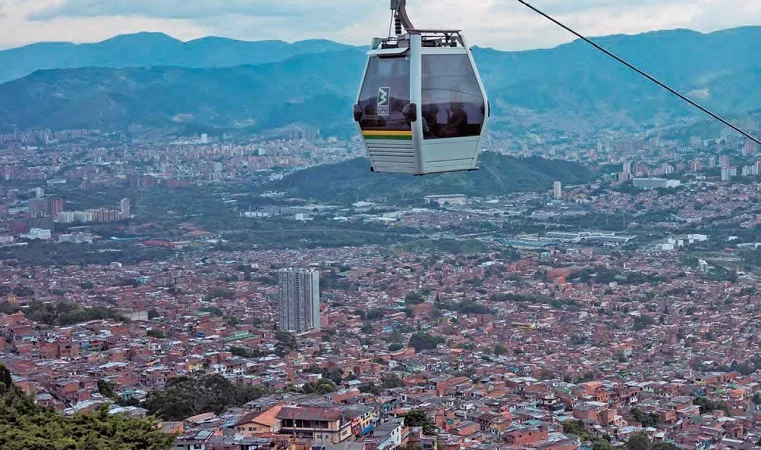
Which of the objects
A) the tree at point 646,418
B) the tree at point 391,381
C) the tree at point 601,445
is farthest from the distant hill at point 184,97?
the tree at point 601,445

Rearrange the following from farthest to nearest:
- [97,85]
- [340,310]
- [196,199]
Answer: [97,85] < [196,199] < [340,310]

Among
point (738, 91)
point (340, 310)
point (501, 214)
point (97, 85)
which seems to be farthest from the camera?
point (738, 91)

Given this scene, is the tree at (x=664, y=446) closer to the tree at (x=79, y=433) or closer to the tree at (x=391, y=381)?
the tree at (x=391, y=381)

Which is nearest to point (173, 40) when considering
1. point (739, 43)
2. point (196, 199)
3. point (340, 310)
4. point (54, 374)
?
point (739, 43)

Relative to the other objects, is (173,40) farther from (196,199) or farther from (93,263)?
(93,263)

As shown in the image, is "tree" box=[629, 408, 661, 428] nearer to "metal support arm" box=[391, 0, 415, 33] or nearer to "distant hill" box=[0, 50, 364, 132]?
"metal support arm" box=[391, 0, 415, 33]

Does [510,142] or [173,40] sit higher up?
[173,40]

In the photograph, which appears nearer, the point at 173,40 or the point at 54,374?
the point at 54,374

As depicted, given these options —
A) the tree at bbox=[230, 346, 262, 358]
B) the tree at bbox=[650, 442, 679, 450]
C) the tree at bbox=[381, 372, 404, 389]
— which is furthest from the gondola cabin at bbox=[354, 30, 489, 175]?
the tree at bbox=[230, 346, 262, 358]
